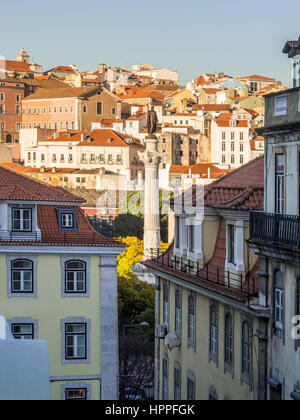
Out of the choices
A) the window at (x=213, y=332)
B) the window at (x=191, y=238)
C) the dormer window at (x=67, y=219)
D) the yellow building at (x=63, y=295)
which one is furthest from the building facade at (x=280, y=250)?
the dormer window at (x=67, y=219)

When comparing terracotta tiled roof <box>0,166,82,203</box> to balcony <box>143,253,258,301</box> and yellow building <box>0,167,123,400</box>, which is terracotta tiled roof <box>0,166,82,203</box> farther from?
balcony <box>143,253,258,301</box>

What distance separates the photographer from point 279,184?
719 inches

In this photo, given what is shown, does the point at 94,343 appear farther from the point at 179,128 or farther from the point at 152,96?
the point at 152,96

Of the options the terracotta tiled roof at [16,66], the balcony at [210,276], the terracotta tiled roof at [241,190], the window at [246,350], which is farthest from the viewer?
the terracotta tiled roof at [16,66]

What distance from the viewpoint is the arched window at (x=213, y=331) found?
71.6 ft

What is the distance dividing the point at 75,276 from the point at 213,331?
4.08 metres

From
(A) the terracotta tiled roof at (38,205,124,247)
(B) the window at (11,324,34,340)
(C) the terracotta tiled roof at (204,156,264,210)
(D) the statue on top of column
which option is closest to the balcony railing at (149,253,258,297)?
(C) the terracotta tiled roof at (204,156,264,210)

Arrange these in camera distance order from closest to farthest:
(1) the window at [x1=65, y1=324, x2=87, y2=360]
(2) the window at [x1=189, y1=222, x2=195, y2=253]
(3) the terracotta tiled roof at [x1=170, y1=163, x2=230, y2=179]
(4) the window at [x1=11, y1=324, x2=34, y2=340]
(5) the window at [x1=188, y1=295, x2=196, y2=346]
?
(5) the window at [x1=188, y1=295, x2=196, y2=346], (2) the window at [x1=189, y1=222, x2=195, y2=253], (4) the window at [x1=11, y1=324, x2=34, y2=340], (1) the window at [x1=65, y1=324, x2=87, y2=360], (3) the terracotta tiled roof at [x1=170, y1=163, x2=230, y2=179]

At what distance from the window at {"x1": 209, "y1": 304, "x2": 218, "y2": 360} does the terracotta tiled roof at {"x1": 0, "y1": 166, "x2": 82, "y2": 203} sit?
5.13 m

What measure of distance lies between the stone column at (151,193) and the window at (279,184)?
139ft

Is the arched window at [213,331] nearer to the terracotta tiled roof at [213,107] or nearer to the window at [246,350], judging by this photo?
the window at [246,350]

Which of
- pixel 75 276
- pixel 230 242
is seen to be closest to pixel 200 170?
pixel 75 276

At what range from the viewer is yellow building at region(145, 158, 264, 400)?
20.2 meters
